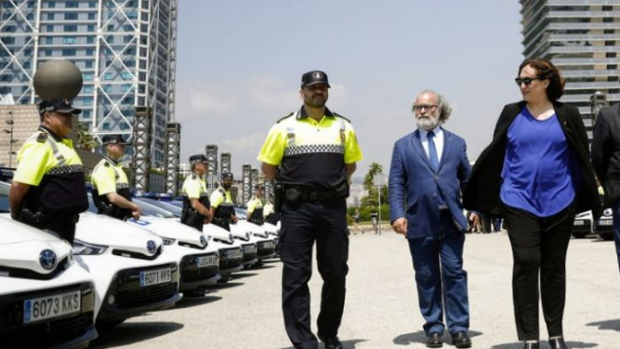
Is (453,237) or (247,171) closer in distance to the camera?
(453,237)

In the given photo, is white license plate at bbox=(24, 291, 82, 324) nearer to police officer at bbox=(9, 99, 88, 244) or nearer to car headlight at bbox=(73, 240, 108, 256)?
police officer at bbox=(9, 99, 88, 244)

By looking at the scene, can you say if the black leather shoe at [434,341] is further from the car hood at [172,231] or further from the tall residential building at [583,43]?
the tall residential building at [583,43]

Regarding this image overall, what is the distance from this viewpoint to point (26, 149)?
498 centimetres

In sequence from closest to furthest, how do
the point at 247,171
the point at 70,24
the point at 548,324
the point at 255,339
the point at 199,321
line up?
the point at 548,324 < the point at 255,339 < the point at 199,321 < the point at 247,171 < the point at 70,24

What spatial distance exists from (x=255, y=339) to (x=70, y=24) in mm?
146336

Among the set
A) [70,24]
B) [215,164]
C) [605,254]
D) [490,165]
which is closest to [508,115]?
[490,165]

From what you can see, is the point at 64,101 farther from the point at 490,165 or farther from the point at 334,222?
the point at 490,165

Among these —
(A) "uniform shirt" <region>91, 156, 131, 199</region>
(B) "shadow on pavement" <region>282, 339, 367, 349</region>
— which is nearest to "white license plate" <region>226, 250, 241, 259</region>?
(A) "uniform shirt" <region>91, 156, 131, 199</region>

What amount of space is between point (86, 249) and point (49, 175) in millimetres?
779

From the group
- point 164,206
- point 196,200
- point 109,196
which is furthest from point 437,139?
point 164,206

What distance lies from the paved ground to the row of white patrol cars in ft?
1.10

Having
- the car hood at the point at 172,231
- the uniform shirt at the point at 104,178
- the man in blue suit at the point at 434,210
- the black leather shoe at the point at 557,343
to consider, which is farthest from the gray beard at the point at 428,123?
the uniform shirt at the point at 104,178

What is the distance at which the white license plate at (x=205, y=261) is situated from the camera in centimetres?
772

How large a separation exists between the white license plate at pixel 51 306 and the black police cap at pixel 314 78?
2.03 metres
